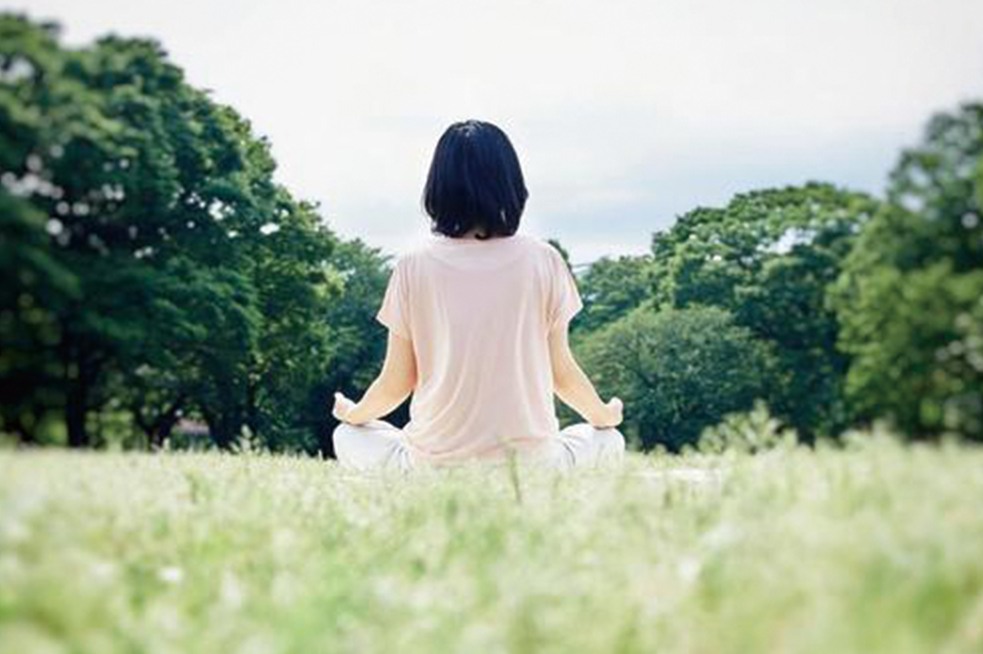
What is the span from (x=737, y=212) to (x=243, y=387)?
3.28 meters

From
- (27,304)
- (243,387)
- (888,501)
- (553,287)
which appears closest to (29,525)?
(27,304)

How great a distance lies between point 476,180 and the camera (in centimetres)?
912

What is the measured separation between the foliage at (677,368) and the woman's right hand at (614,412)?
78 mm

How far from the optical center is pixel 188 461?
720 cm

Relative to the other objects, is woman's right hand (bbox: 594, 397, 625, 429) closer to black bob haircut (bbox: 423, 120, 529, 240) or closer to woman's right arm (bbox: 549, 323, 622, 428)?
woman's right arm (bbox: 549, 323, 622, 428)

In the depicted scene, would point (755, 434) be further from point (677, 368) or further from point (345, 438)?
point (345, 438)

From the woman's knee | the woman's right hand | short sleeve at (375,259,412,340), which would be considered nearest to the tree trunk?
short sleeve at (375,259,412,340)

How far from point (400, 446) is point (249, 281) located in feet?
8.23

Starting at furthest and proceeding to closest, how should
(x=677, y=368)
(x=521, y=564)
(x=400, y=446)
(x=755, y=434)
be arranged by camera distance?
(x=400, y=446) < (x=677, y=368) < (x=755, y=434) < (x=521, y=564)

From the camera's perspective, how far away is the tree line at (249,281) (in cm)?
512

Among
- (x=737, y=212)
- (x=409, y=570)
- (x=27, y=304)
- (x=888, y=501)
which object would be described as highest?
(x=737, y=212)

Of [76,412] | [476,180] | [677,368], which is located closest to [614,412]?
[677,368]

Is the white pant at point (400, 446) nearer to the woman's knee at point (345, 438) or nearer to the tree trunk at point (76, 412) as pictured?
the woman's knee at point (345, 438)

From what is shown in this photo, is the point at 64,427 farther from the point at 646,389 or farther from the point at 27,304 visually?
the point at 646,389
